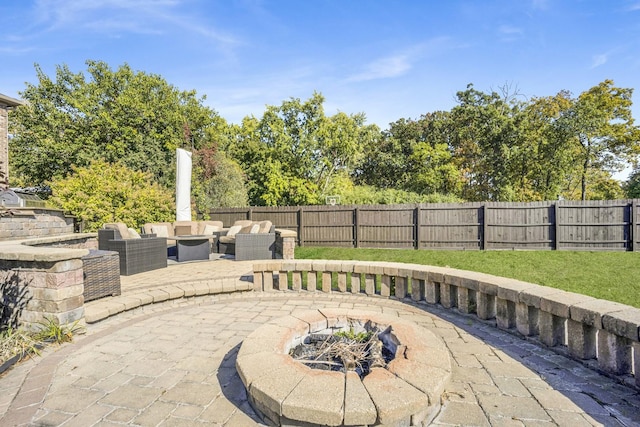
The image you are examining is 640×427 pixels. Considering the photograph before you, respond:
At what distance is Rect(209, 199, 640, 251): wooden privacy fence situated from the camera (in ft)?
34.2

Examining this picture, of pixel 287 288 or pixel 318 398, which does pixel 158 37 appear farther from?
pixel 318 398

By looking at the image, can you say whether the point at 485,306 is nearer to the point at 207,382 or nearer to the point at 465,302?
the point at 465,302

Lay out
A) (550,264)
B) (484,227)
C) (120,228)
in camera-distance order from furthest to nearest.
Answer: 1. (484,227)
2. (550,264)
3. (120,228)

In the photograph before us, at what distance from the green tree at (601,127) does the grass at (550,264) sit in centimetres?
1205

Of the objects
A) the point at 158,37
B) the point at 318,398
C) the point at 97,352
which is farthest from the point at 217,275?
the point at 158,37

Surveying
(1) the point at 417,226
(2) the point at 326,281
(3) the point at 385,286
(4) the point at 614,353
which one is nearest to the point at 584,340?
(4) the point at 614,353

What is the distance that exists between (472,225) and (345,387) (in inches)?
419

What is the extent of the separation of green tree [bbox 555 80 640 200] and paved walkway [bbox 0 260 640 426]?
65.4 feet

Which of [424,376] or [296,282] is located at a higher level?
[424,376]

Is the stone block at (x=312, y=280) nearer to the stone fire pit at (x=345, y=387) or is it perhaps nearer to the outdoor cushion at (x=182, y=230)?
the stone fire pit at (x=345, y=387)

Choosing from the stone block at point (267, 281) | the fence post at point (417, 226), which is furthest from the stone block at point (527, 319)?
the fence post at point (417, 226)

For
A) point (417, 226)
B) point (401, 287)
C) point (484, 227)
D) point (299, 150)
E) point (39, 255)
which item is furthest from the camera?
point (299, 150)

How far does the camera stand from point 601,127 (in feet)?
59.6

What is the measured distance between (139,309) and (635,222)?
44.3ft
